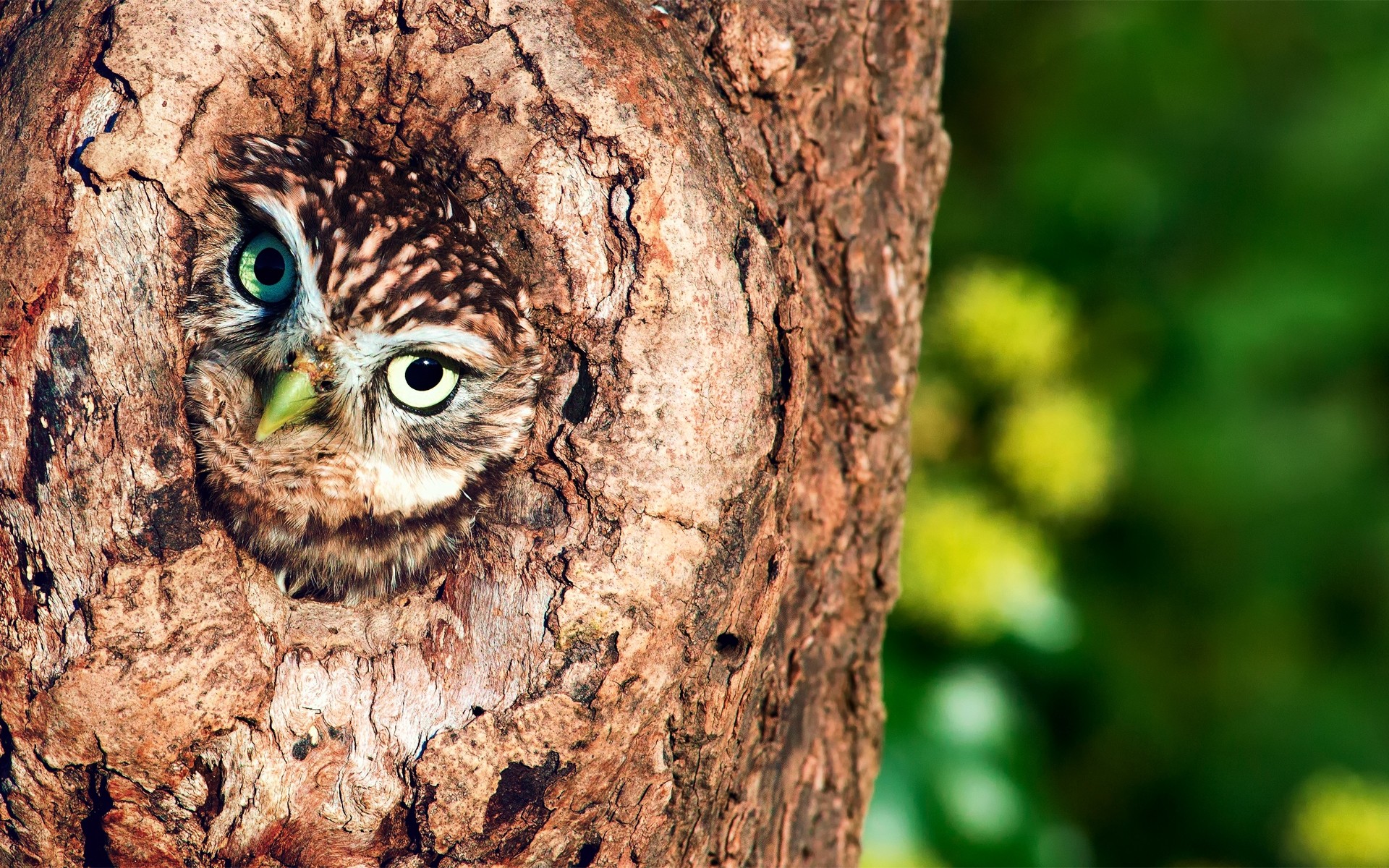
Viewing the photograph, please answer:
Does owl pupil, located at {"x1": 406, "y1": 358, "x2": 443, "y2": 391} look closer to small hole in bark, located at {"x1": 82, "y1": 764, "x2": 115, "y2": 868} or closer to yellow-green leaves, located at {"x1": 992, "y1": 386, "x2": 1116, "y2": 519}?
small hole in bark, located at {"x1": 82, "y1": 764, "x2": 115, "y2": 868}

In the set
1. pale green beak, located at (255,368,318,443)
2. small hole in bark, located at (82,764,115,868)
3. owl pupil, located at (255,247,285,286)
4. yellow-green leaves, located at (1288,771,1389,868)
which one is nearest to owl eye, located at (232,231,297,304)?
owl pupil, located at (255,247,285,286)

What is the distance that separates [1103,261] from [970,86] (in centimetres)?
94

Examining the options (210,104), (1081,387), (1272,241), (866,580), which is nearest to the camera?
(210,104)

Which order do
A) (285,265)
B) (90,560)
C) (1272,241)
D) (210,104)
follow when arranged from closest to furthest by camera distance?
(90,560) < (210,104) < (285,265) < (1272,241)

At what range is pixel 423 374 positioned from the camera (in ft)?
6.79

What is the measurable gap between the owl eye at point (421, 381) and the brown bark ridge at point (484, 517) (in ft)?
0.70

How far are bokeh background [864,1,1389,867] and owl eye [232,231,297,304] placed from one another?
2379 mm

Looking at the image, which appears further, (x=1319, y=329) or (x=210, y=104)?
(x=1319, y=329)

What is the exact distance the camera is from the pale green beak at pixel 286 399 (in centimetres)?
194

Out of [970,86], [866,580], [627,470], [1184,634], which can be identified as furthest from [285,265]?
[1184,634]

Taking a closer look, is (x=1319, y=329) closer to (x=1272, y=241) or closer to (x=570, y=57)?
(x=1272, y=241)

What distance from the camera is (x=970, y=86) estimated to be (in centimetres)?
467

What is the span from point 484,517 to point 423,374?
29 cm

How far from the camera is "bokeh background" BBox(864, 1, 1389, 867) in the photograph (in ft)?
14.0
